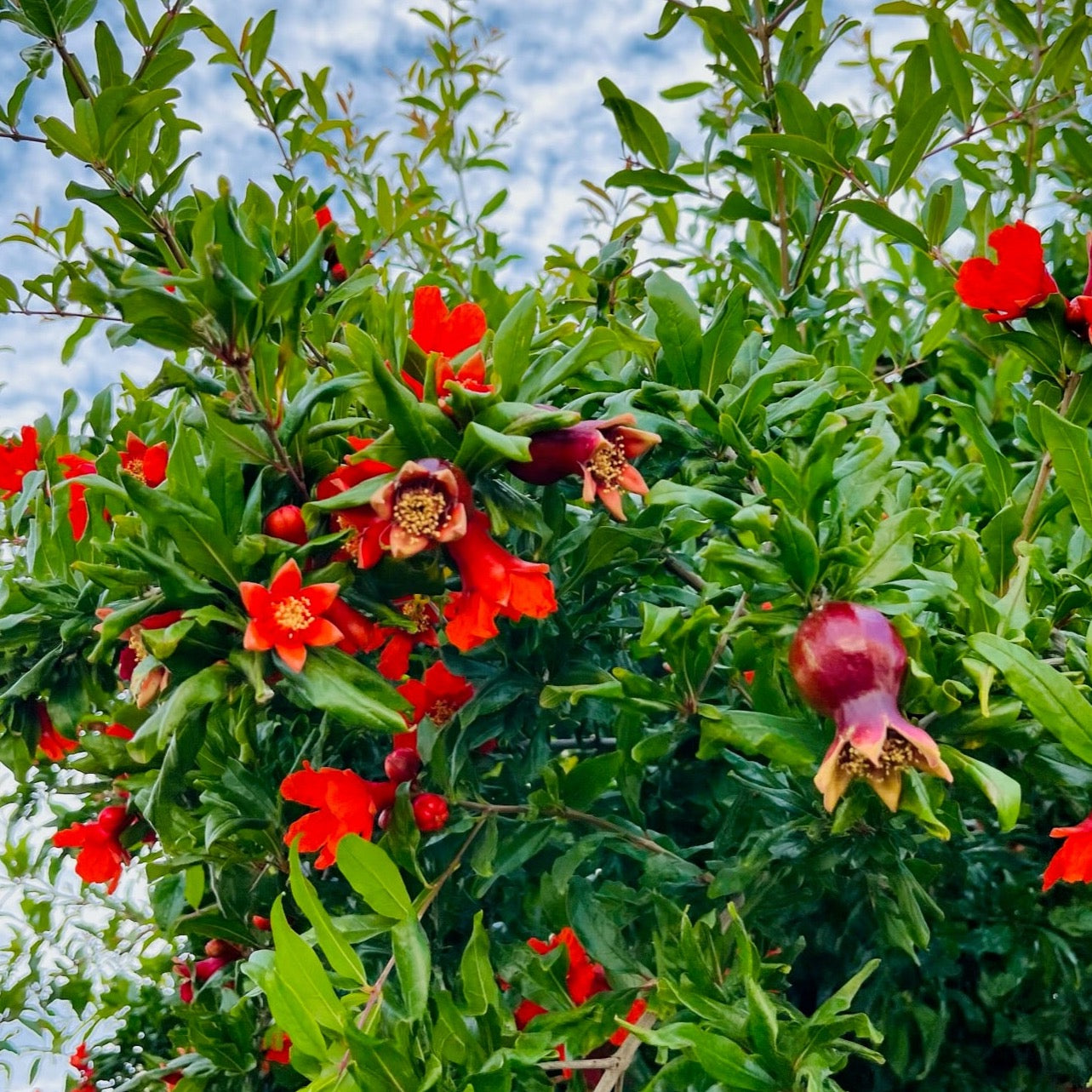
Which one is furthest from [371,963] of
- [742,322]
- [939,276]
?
[939,276]

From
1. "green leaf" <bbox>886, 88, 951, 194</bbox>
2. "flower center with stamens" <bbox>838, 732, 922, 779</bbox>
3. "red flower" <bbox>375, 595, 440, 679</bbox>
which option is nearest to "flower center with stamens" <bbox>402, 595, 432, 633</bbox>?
"red flower" <bbox>375, 595, 440, 679</bbox>

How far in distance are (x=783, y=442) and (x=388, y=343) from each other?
327 millimetres

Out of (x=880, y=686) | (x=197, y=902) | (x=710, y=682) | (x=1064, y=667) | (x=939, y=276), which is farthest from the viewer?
(x=939, y=276)

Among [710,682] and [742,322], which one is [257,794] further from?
[742,322]

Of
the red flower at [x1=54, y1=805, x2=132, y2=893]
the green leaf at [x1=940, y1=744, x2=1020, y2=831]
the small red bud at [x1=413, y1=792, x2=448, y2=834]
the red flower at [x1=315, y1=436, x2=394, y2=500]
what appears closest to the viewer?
the green leaf at [x1=940, y1=744, x2=1020, y2=831]

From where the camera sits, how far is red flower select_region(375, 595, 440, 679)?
0.72 metres

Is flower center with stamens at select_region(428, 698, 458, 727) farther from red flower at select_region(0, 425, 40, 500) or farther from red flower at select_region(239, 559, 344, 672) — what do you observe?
red flower at select_region(0, 425, 40, 500)

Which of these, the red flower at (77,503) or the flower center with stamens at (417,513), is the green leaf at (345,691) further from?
the red flower at (77,503)

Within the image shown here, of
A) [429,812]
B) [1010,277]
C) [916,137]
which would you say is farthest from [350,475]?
[916,137]

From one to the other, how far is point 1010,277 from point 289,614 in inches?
22.0

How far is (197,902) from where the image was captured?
3.21 ft

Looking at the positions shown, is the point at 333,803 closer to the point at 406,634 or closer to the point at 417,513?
the point at 406,634

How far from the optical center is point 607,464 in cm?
64

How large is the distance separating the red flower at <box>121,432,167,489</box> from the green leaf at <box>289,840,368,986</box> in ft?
1.05
